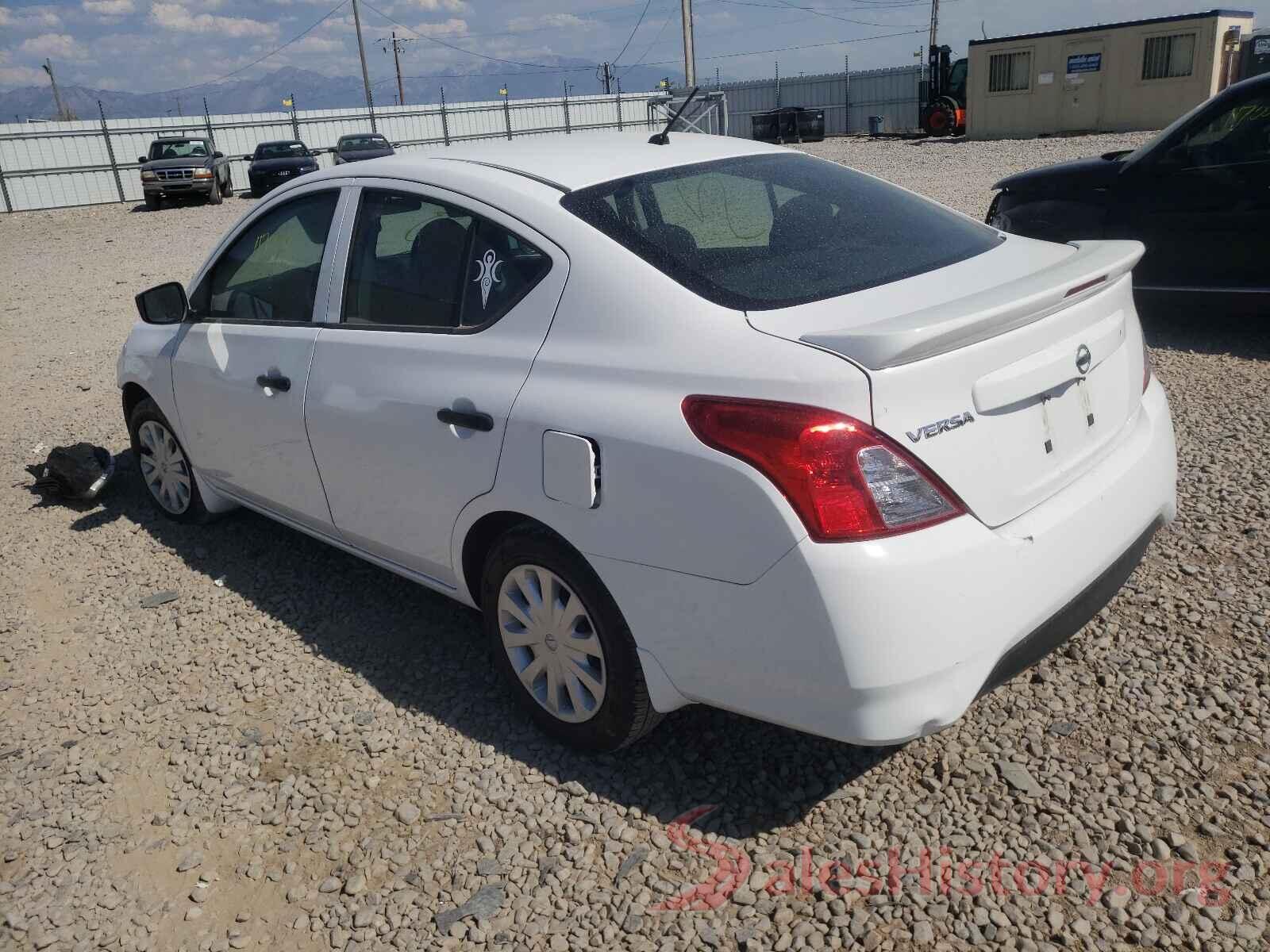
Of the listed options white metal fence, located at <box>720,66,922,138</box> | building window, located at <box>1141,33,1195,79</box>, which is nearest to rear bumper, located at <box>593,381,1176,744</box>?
building window, located at <box>1141,33,1195,79</box>

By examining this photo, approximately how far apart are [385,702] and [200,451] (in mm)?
1714

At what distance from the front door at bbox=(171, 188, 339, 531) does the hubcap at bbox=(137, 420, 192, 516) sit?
0.38m

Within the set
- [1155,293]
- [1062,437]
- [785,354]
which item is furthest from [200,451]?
[1155,293]

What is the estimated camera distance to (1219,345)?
677 centimetres

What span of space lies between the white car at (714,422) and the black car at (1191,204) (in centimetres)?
401

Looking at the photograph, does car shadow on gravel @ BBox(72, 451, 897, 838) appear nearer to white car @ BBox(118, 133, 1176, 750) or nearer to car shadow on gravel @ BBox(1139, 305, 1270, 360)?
white car @ BBox(118, 133, 1176, 750)

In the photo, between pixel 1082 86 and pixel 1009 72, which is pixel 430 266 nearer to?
pixel 1082 86

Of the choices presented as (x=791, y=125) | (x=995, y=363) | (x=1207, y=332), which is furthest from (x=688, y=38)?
(x=995, y=363)

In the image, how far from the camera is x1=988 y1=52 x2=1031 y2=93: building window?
28594 mm

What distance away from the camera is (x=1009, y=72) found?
29.0 metres

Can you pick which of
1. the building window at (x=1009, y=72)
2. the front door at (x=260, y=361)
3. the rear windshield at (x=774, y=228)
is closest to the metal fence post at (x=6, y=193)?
the building window at (x=1009, y=72)

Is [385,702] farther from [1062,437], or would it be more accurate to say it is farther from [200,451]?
[1062,437]

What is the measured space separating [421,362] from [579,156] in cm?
84

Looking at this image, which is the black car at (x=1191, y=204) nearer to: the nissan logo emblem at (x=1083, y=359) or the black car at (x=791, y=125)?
the nissan logo emblem at (x=1083, y=359)
